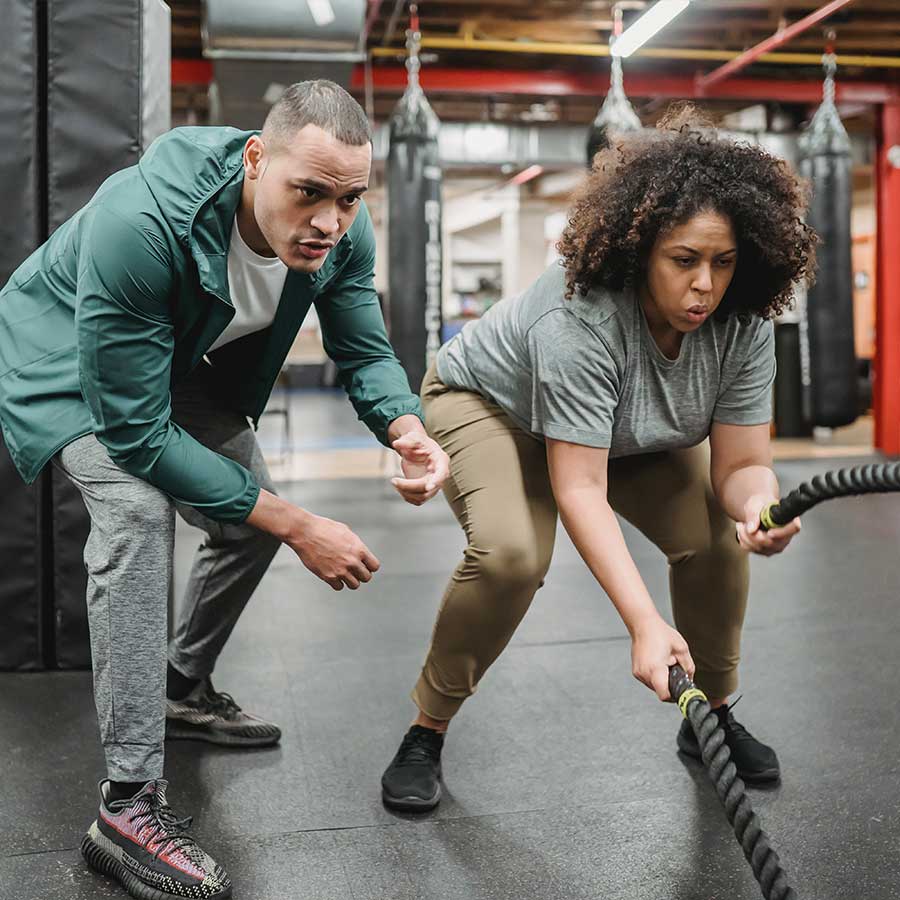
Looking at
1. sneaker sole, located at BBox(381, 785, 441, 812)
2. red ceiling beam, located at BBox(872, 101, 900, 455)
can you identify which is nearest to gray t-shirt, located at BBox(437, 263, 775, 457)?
sneaker sole, located at BBox(381, 785, 441, 812)

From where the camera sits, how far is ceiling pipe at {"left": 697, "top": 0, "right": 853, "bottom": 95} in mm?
4633

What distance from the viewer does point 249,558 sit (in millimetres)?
1871

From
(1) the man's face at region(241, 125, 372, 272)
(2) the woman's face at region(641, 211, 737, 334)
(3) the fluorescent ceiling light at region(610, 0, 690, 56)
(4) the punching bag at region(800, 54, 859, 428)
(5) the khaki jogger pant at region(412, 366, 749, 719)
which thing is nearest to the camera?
(1) the man's face at region(241, 125, 372, 272)

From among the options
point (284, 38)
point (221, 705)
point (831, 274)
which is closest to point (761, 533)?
point (221, 705)

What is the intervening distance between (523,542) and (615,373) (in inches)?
12.0

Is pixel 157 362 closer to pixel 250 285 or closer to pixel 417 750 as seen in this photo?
pixel 250 285

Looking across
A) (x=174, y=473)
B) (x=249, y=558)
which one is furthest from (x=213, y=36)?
(x=174, y=473)

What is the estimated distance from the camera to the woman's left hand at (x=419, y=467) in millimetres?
1535

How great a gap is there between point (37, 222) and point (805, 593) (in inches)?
92.6

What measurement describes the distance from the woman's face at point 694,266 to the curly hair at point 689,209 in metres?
0.02

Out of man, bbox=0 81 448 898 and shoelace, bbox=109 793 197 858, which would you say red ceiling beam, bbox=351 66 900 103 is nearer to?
man, bbox=0 81 448 898

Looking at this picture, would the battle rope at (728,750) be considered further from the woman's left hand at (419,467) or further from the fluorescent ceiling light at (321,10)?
the fluorescent ceiling light at (321,10)

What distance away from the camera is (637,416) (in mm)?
1604

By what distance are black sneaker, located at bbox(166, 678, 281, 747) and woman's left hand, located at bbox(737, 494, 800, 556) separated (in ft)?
3.33
